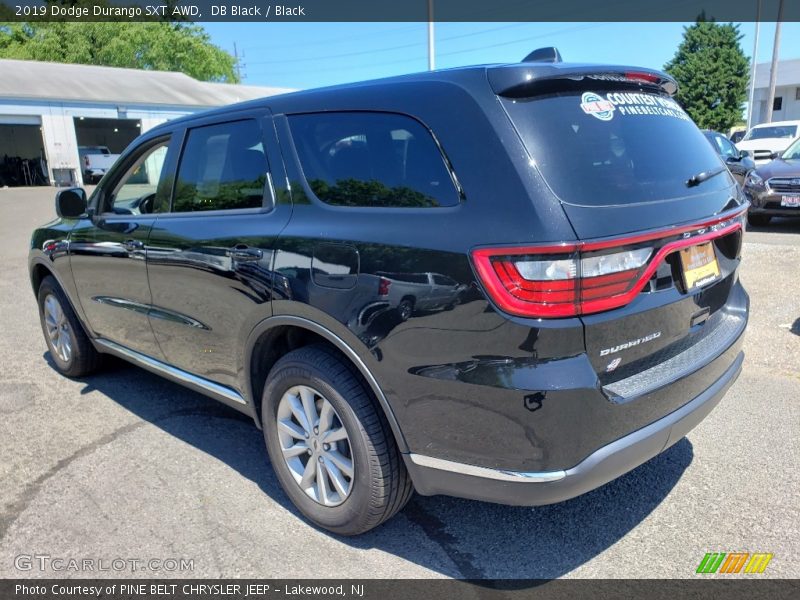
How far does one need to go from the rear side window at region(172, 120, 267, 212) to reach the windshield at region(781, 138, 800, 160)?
10282mm

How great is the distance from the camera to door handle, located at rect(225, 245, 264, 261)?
281cm

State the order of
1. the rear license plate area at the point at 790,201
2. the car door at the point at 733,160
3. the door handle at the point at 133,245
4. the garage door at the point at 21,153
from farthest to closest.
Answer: the garage door at the point at 21,153, the rear license plate area at the point at 790,201, the car door at the point at 733,160, the door handle at the point at 133,245

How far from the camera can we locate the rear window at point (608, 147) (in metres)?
2.13

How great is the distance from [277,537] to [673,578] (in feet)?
5.39

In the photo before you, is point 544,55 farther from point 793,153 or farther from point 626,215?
point 793,153

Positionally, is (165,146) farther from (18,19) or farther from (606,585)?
(18,19)

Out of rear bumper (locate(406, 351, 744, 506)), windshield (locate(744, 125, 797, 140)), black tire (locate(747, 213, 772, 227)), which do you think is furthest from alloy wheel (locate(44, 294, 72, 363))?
windshield (locate(744, 125, 797, 140))

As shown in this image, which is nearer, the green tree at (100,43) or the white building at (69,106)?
the white building at (69,106)

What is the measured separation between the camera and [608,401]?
2092 mm

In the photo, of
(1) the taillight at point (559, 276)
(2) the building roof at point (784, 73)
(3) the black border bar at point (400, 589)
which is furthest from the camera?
(2) the building roof at point (784, 73)

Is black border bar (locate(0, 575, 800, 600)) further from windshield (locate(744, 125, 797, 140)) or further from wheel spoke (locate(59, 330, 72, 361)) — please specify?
windshield (locate(744, 125, 797, 140))

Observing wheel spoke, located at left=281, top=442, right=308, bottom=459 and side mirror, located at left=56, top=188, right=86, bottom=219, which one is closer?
wheel spoke, located at left=281, top=442, right=308, bottom=459

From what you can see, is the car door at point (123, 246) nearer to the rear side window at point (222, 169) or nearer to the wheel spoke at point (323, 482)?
the rear side window at point (222, 169)

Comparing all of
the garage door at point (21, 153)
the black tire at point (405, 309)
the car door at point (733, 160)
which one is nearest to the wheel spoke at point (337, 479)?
the black tire at point (405, 309)
